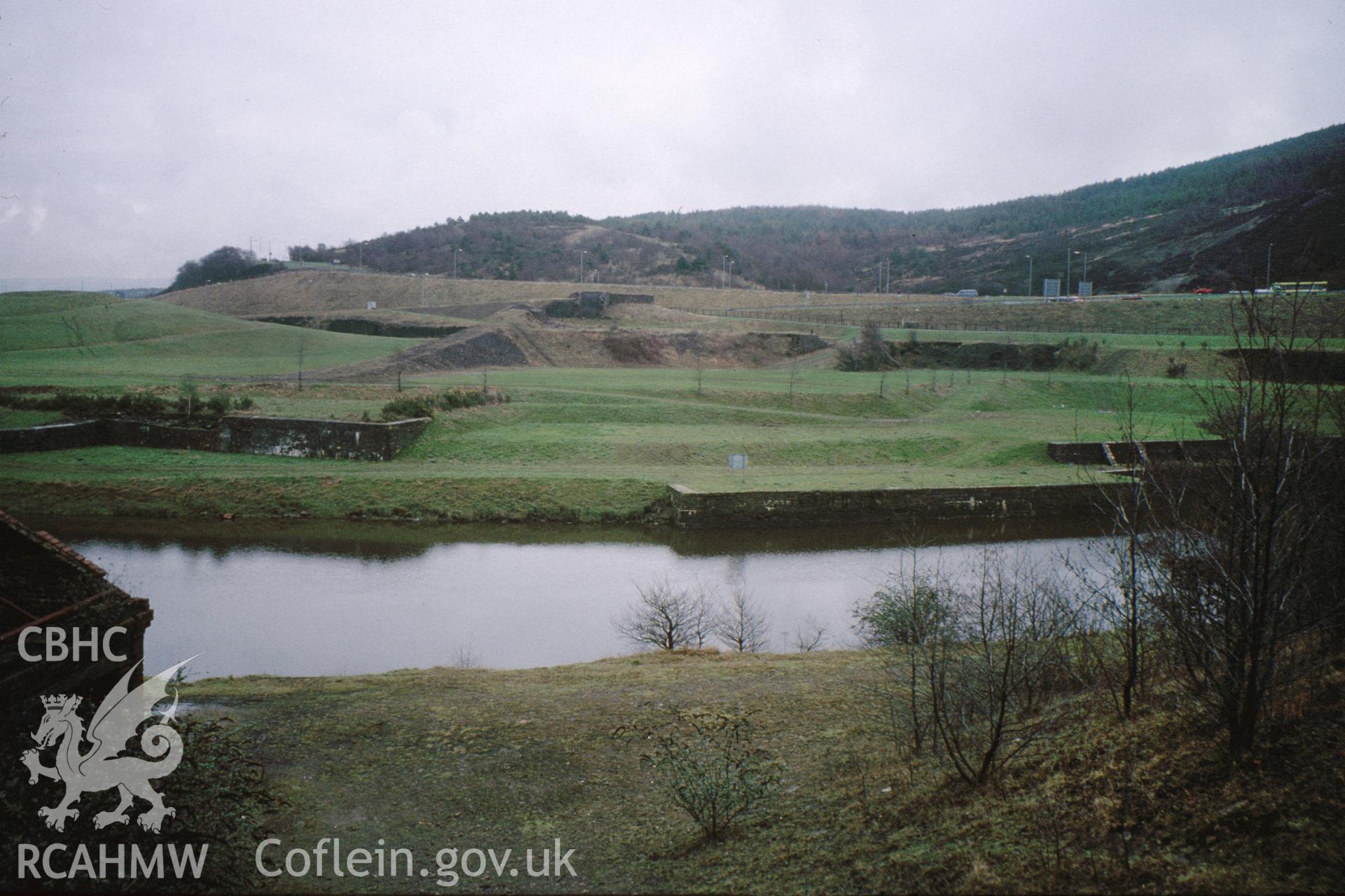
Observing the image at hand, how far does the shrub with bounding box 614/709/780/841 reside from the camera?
6.77 meters

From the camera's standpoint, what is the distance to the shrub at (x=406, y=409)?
32594 millimetres

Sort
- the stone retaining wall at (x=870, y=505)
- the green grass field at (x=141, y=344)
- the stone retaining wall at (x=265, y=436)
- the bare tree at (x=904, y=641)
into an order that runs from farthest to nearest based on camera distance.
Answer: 1. the green grass field at (x=141, y=344)
2. the stone retaining wall at (x=265, y=436)
3. the stone retaining wall at (x=870, y=505)
4. the bare tree at (x=904, y=641)

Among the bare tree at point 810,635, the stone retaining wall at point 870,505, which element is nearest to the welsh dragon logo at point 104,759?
the bare tree at point 810,635

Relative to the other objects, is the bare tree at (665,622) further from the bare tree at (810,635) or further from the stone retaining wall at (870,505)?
the stone retaining wall at (870,505)

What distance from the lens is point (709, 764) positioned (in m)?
7.53

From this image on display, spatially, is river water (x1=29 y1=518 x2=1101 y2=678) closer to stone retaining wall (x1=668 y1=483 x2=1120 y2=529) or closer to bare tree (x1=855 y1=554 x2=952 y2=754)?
stone retaining wall (x1=668 y1=483 x2=1120 y2=529)

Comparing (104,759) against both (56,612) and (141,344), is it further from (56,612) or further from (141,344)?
(141,344)

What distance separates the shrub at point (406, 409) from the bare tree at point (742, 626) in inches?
744

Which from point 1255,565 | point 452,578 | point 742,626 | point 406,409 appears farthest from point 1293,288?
point 406,409

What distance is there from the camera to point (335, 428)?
102 feet

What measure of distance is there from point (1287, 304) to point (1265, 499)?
1.83m

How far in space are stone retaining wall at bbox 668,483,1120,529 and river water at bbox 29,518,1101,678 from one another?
0.55 meters

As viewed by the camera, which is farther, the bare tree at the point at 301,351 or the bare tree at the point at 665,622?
the bare tree at the point at 301,351

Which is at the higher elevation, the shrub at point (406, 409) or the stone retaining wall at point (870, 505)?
the shrub at point (406, 409)
